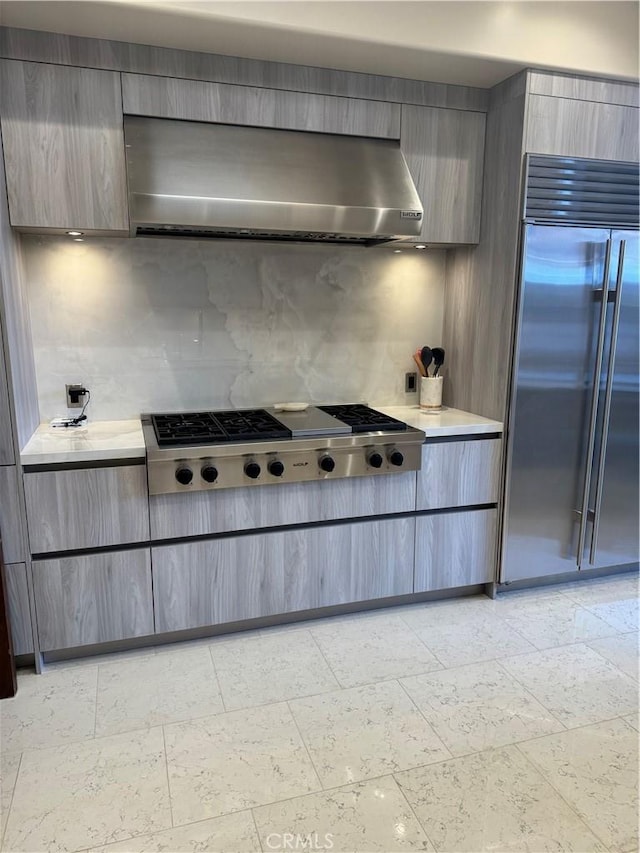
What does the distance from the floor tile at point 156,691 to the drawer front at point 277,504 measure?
0.51 meters

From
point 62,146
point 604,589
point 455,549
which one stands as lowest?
point 604,589

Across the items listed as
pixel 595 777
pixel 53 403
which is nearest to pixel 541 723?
pixel 595 777

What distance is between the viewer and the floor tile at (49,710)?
199 cm

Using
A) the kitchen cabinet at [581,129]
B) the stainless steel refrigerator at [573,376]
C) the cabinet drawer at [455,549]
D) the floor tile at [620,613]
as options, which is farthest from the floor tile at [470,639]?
the kitchen cabinet at [581,129]

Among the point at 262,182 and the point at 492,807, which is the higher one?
the point at 262,182

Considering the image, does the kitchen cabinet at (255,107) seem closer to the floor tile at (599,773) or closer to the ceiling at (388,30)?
the ceiling at (388,30)

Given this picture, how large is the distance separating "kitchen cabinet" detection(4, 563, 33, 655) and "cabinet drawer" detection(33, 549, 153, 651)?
0.04 metres

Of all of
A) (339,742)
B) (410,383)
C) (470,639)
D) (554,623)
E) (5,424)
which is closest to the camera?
(339,742)

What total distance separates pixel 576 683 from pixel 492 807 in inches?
30.3

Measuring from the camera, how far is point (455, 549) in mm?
2848

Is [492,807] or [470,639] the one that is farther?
[470,639]

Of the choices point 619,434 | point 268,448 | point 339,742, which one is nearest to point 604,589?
point 619,434

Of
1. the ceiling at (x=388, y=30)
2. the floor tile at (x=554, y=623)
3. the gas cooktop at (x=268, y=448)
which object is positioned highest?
the ceiling at (x=388, y=30)

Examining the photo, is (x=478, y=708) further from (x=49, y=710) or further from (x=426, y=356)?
(x=426, y=356)
